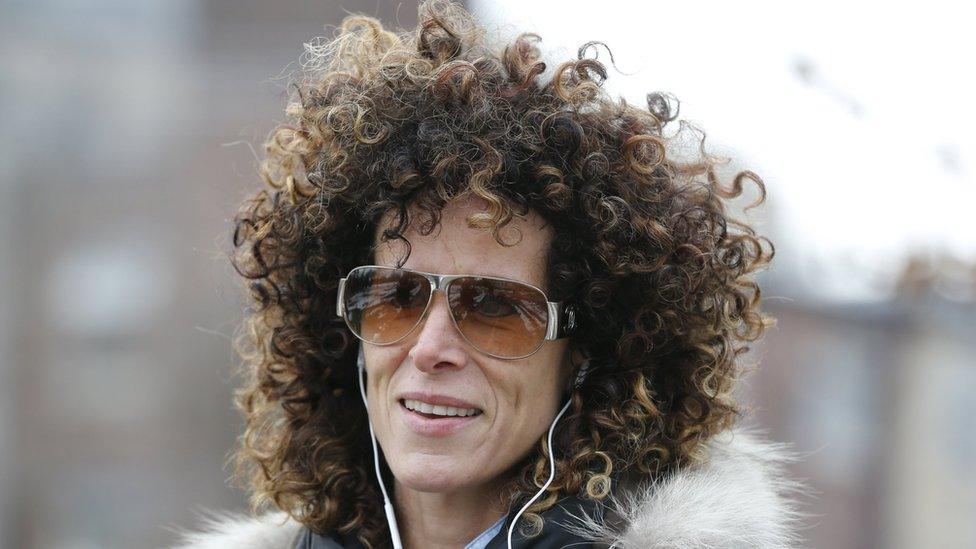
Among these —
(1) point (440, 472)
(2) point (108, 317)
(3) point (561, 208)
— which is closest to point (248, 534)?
(1) point (440, 472)

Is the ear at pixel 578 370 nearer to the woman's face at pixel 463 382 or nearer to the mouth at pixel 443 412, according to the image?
the woman's face at pixel 463 382

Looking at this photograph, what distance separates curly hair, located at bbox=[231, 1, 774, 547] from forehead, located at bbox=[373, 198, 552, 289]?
29 mm

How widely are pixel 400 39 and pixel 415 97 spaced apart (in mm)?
306

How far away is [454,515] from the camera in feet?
8.55

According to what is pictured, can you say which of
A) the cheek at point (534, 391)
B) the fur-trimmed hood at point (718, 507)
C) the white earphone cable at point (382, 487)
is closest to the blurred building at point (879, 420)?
the fur-trimmed hood at point (718, 507)

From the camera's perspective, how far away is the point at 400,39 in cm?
281

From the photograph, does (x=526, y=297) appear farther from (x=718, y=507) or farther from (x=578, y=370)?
(x=718, y=507)

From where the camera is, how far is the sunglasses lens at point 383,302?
2.50 meters

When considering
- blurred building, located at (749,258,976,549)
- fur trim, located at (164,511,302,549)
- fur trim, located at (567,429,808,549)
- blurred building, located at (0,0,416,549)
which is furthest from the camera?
blurred building, located at (0,0,416,549)

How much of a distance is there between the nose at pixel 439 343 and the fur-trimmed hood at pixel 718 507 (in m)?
0.46

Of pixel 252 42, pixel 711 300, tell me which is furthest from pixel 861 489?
pixel 252 42

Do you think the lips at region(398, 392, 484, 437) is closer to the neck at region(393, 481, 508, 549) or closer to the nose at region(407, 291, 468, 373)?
the nose at region(407, 291, 468, 373)

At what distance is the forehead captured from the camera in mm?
2463

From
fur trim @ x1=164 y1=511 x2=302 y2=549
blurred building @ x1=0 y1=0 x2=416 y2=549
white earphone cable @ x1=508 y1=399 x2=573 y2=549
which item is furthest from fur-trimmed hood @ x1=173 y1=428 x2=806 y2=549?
blurred building @ x1=0 y1=0 x2=416 y2=549
